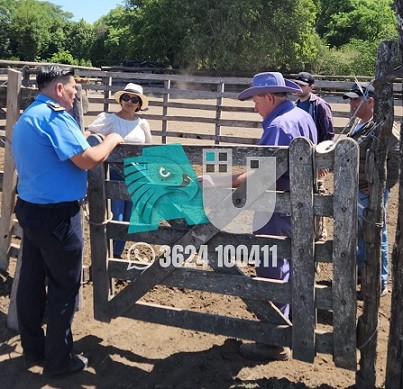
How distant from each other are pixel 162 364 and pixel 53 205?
4.30 ft

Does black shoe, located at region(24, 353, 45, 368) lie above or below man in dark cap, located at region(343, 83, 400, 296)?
below

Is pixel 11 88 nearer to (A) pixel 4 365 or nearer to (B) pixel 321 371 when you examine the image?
(A) pixel 4 365

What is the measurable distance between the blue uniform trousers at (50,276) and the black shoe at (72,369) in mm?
27

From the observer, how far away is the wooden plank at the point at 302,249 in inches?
121

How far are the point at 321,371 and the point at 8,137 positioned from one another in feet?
10.4

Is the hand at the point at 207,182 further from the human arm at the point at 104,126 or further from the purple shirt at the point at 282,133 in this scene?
the human arm at the point at 104,126

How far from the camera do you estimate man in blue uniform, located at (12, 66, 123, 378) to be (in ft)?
10.5

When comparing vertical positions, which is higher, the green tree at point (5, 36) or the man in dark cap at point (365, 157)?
the green tree at point (5, 36)

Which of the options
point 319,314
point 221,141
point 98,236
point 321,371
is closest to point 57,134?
point 98,236

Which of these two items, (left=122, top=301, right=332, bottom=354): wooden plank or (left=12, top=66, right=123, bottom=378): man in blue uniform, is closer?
(left=12, top=66, right=123, bottom=378): man in blue uniform

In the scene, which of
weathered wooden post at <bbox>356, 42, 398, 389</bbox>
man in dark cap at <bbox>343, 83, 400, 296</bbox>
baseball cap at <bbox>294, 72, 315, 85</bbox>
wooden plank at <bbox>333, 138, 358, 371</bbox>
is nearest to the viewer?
wooden plank at <bbox>333, 138, 358, 371</bbox>

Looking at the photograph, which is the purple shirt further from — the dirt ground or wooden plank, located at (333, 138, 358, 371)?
the dirt ground

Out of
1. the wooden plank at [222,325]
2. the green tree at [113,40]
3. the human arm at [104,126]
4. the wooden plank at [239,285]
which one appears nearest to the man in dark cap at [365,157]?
the wooden plank at [239,285]

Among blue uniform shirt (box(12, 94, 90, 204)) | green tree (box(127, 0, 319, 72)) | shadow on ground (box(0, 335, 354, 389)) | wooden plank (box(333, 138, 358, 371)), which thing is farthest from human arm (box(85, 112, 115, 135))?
green tree (box(127, 0, 319, 72))
